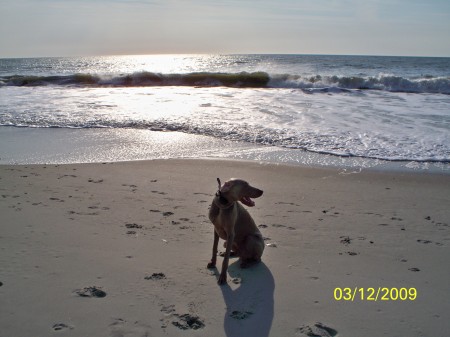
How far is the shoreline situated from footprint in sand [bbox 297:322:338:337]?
4.60 meters

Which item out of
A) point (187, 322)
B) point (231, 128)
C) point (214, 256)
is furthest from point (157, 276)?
point (231, 128)

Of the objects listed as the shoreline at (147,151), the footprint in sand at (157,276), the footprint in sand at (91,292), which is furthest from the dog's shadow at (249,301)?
the shoreline at (147,151)

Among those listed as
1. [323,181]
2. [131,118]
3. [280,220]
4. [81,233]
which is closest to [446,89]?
[131,118]

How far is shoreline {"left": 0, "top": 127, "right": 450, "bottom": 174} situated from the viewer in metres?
7.54

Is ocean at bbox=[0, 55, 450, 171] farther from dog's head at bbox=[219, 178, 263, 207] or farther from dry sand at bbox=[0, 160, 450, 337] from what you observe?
→ dog's head at bbox=[219, 178, 263, 207]

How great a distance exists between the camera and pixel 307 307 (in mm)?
3201

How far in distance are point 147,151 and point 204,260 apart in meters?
4.78

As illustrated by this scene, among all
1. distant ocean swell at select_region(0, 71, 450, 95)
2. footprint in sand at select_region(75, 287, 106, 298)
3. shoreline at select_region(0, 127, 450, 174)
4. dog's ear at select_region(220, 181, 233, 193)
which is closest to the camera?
footprint in sand at select_region(75, 287, 106, 298)

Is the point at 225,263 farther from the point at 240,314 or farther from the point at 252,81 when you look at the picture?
the point at 252,81

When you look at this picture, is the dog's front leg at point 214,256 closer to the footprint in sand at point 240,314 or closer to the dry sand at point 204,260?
the dry sand at point 204,260

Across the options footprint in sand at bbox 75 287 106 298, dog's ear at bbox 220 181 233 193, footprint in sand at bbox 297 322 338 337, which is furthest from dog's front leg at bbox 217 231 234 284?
footprint in sand at bbox 75 287 106 298

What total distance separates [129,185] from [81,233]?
1.84m

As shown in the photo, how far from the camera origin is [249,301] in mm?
3299

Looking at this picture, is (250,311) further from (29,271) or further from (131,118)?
(131,118)
